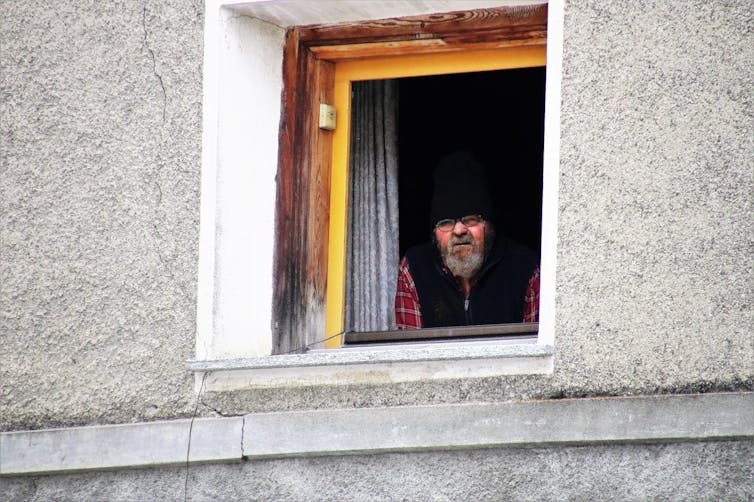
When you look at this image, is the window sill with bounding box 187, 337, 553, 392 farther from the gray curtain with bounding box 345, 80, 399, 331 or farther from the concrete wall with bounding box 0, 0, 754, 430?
the gray curtain with bounding box 345, 80, 399, 331

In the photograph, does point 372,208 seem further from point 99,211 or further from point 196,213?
point 99,211

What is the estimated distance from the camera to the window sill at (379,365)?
232 inches

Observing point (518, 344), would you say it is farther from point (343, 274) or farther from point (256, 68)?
point (256, 68)

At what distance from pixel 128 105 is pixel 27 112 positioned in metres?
0.48

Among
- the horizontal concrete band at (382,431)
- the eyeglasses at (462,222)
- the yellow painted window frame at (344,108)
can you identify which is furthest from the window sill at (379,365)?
the eyeglasses at (462,222)

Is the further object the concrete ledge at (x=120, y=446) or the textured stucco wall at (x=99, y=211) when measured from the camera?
the textured stucco wall at (x=99, y=211)

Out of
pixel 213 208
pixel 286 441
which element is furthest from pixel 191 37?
pixel 286 441

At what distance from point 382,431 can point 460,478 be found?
1.15ft

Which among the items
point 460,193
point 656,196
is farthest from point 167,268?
point 460,193

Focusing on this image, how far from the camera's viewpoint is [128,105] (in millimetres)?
6598

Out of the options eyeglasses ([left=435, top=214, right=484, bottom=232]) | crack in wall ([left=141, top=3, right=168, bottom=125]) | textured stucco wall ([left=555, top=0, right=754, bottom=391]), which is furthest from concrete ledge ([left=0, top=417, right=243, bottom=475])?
eyeglasses ([left=435, top=214, right=484, bottom=232])

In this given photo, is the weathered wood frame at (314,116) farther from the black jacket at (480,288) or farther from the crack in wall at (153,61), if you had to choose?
the black jacket at (480,288)

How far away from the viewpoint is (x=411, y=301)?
25.6ft

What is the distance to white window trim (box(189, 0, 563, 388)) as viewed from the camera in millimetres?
6359
